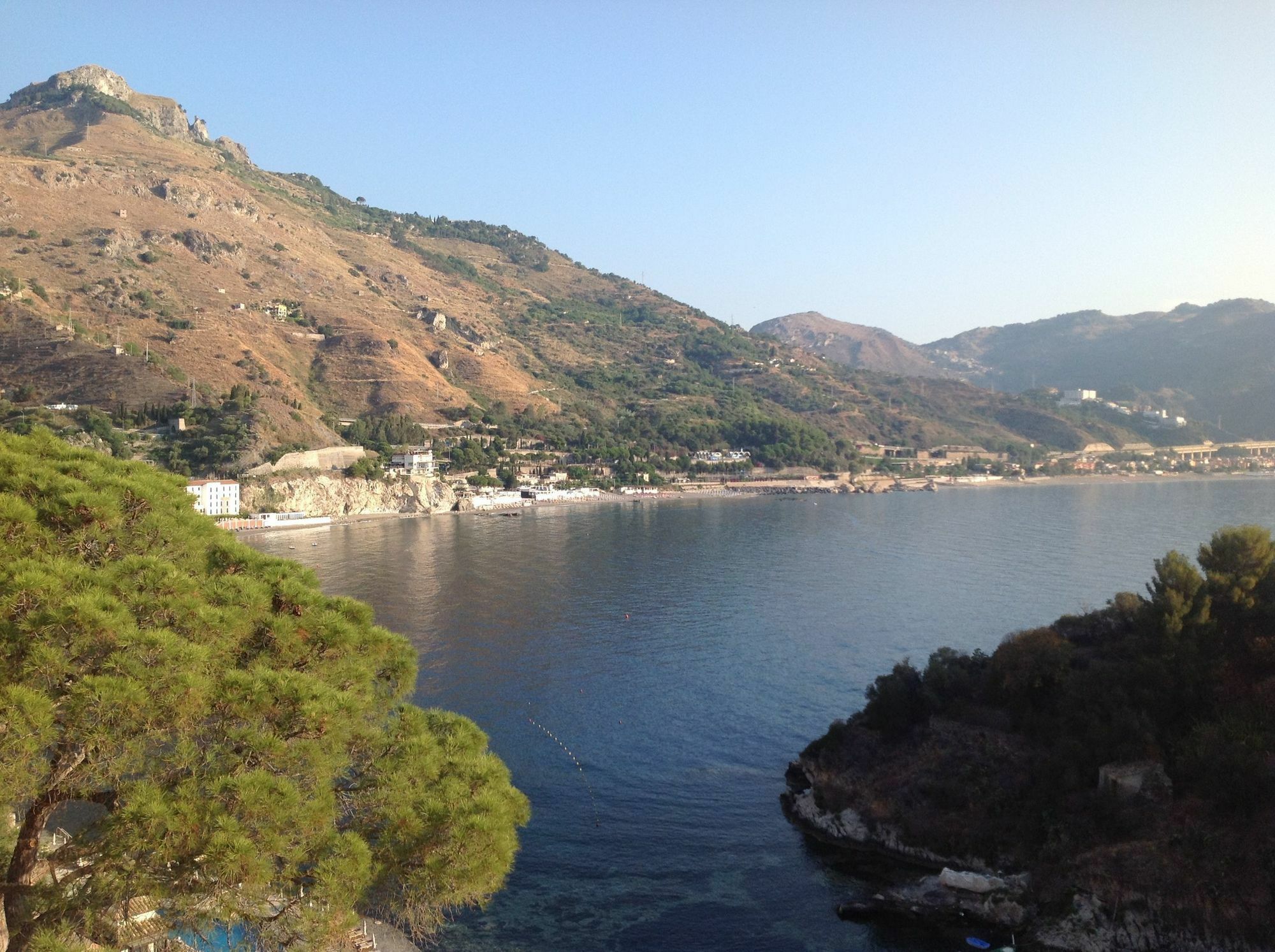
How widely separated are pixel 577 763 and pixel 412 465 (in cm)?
5975

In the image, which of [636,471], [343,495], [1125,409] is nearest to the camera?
[343,495]

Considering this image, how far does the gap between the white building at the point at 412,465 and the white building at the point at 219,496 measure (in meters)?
16.4

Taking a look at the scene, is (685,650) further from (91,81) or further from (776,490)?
(91,81)

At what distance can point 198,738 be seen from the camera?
736 cm

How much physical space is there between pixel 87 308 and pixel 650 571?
57.8 meters

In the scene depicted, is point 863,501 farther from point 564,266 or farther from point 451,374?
point 564,266

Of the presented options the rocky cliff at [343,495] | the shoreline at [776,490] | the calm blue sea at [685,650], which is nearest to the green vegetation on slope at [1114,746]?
the calm blue sea at [685,650]

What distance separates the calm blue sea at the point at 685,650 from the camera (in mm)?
14992

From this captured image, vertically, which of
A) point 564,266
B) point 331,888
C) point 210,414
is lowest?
point 331,888

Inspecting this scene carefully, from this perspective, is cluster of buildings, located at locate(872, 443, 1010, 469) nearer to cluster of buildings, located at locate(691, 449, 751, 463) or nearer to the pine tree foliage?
cluster of buildings, located at locate(691, 449, 751, 463)

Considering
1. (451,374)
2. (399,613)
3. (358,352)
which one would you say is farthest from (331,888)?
(451,374)

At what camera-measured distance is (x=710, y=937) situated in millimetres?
13945

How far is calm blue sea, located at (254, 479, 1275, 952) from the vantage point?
49.2ft

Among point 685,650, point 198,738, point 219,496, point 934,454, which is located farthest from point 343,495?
point 934,454
